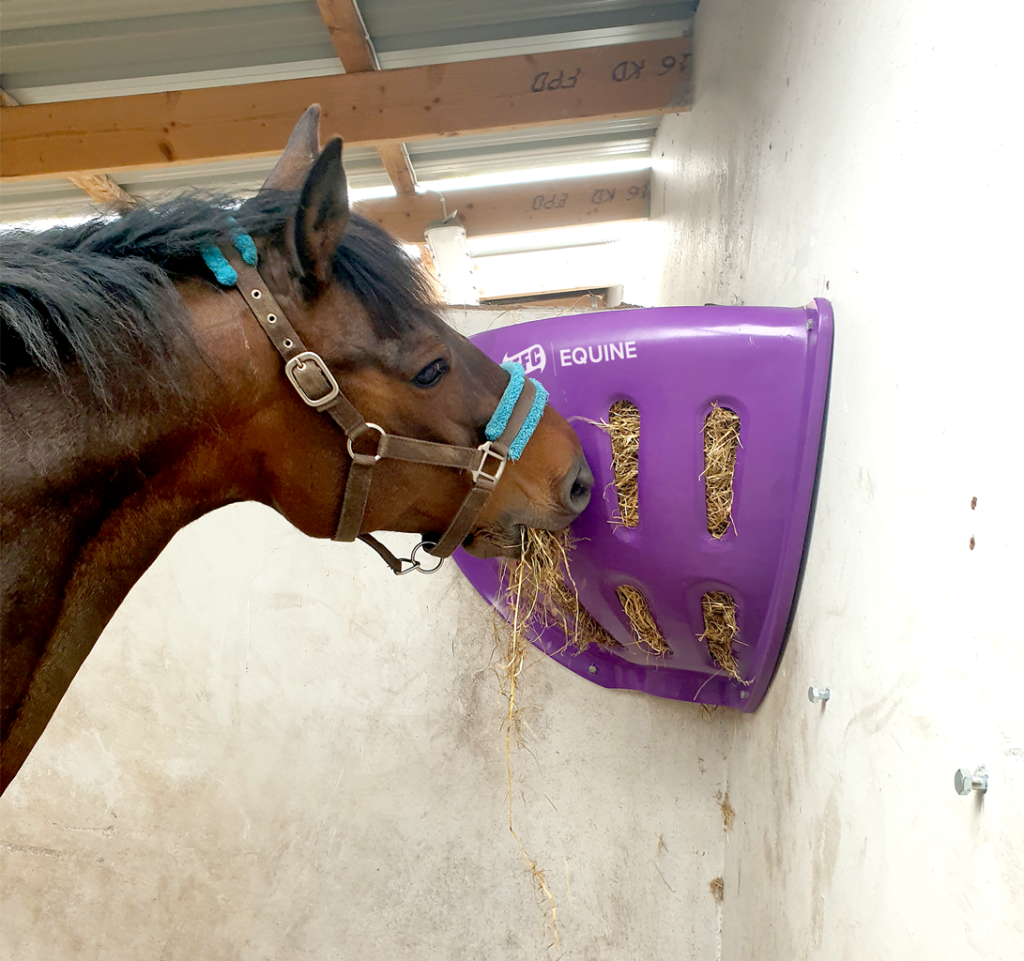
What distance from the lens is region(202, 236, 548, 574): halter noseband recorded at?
866 millimetres

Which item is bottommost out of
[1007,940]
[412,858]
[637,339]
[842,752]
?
[412,858]

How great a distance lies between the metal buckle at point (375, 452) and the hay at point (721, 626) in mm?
662

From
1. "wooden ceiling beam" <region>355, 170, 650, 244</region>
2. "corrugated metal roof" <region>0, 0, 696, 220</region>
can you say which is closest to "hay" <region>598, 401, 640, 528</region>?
"corrugated metal roof" <region>0, 0, 696, 220</region>

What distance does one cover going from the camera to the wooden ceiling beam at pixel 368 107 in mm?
2420

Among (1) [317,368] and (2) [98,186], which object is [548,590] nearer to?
(1) [317,368]

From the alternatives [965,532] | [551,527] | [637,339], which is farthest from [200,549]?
[965,532]

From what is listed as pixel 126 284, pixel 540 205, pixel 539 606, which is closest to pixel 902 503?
pixel 539 606

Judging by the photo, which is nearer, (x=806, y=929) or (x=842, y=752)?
(x=842, y=752)

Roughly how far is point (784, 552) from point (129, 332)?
102cm

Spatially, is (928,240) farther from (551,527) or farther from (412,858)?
(412,858)

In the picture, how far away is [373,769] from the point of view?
68.0 inches

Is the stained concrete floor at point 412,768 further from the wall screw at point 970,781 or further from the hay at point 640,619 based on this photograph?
the wall screw at point 970,781

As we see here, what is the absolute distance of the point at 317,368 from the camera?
34.7 inches

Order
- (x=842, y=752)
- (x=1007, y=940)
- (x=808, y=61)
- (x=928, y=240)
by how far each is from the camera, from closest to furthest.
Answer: (x=1007, y=940)
(x=928, y=240)
(x=842, y=752)
(x=808, y=61)
